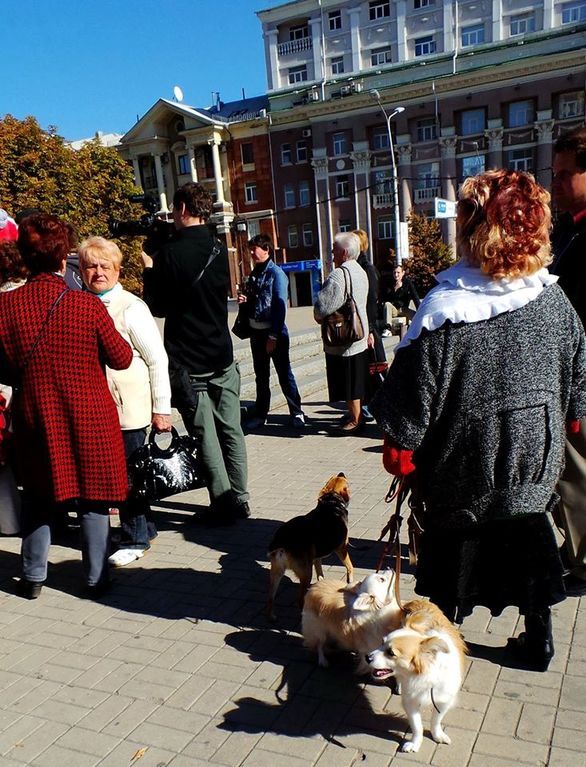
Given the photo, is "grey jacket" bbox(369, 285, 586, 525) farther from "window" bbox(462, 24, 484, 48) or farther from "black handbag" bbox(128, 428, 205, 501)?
"window" bbox(462, 24, 484, 48)

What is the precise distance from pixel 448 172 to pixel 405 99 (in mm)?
5414

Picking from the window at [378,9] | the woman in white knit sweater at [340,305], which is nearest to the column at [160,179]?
the window at [378,9]

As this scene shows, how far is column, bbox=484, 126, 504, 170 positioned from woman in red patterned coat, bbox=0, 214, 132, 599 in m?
38.3

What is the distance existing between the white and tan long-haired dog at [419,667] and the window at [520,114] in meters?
40.3

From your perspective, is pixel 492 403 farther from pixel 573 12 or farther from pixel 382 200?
pixel 573 12

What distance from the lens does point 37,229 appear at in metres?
3.29

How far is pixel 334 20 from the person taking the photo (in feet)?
135

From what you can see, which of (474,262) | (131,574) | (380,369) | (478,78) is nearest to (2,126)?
(380,369)

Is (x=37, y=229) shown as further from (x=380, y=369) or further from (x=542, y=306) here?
(x=380, y=369)

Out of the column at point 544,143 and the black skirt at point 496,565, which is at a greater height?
the column at point 544,143

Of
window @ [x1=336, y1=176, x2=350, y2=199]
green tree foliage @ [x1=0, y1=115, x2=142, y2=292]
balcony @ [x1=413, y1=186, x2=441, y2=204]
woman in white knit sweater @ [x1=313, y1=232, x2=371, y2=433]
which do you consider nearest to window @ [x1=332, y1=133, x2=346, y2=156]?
window @ [x1=336, y1=176, x2=350, y2=199]

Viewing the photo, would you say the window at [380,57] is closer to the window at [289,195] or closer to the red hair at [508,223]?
the window at [289,195]

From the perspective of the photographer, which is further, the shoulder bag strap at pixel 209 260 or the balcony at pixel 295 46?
the balcony at pixel 295 46

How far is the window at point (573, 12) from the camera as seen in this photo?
34500 mm
